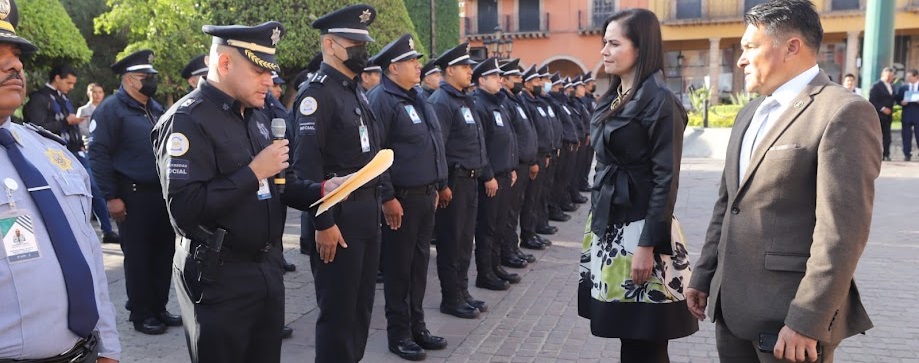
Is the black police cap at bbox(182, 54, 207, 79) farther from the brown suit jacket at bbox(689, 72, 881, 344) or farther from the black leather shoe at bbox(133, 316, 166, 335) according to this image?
the brown suit jacket at bbox(689, 72, 881, 344)

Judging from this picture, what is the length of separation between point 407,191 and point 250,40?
205 centimetres

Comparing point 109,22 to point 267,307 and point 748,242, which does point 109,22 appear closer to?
point 267,307

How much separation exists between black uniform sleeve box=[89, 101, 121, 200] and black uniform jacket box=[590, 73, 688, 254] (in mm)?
3674

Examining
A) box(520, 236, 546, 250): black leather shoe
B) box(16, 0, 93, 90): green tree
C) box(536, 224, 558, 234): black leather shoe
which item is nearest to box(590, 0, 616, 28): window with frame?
box(536, 224, 558, 234): black leather shoe

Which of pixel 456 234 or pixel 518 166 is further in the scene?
pixel 518 166

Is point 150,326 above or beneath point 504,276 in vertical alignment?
above

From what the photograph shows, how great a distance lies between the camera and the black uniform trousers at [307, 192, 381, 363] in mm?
3820

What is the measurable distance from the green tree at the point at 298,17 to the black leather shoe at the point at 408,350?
36.5ft

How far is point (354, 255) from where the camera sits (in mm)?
3836

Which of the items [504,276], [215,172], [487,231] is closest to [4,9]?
[215,172]

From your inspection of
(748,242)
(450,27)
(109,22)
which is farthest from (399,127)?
(450,27)

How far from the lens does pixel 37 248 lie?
6.64 feet

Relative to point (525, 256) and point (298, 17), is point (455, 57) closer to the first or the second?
point (525, 256)

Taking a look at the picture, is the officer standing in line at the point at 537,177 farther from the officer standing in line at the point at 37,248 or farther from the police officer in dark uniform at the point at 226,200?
the officer standing in line at the point at 37,248
